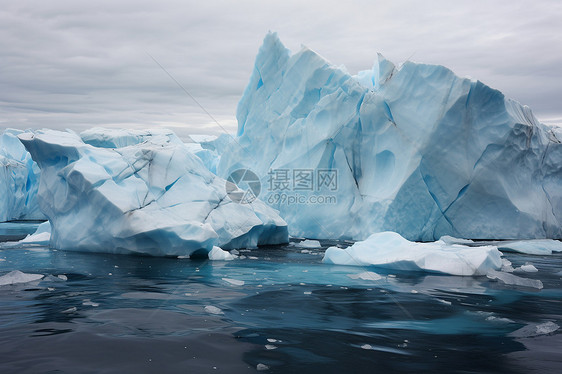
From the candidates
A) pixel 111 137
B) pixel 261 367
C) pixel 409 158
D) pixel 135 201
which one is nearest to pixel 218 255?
pixel 135 201

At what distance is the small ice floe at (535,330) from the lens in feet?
16.0

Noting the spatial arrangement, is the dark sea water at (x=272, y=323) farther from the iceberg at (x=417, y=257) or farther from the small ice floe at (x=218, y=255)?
the small ice floe at (x=218, y=255)

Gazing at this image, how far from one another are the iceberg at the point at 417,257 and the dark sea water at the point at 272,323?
397mm

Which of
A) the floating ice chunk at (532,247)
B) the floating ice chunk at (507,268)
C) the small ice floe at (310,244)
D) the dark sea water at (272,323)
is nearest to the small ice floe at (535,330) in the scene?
the dark sea water at (272,323)

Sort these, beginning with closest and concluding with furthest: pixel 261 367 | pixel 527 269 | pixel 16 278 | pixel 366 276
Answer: pixel 261 367
pixel 16 278
pixel 366 276
pixel 527 269

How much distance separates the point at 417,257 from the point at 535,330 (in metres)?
4.07

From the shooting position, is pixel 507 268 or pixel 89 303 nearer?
pixel 89 303

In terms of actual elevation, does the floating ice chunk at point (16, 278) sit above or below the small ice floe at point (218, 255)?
above

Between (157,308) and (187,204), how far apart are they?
19.2 ft

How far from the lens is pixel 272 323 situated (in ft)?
16.8

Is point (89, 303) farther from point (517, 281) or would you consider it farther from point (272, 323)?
point (517, 281)

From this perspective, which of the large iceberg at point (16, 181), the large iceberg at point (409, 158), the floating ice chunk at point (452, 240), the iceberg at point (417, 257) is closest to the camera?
the iceberg at point (417, 257)

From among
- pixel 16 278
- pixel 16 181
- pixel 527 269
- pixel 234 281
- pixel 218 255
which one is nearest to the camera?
pixel 16 278

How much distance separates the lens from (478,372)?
3752mm
